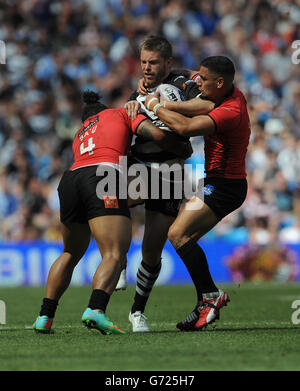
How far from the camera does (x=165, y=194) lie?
22.6 feet

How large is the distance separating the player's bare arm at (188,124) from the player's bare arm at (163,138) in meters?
0.12

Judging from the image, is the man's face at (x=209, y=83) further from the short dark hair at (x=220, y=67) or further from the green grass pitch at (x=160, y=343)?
the green grass pitch at (x=160, y=343)

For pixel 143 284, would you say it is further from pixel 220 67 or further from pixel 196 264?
pixel 220 67

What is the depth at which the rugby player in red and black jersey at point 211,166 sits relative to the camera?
6469 millimetres

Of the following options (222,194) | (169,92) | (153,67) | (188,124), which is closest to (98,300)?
(222,194)

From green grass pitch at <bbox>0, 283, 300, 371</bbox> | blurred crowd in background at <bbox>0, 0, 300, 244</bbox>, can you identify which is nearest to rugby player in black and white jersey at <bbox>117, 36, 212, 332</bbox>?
green grass pitch at <bbox>0, 283, 300, 371</bbox>

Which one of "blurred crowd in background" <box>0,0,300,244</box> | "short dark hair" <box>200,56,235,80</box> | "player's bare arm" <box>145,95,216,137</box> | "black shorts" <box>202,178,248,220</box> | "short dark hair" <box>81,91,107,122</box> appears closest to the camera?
"player's bare arm" <box>145,95,216,137</box>

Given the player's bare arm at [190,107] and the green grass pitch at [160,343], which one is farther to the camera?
the player's bare arm at [190,107]

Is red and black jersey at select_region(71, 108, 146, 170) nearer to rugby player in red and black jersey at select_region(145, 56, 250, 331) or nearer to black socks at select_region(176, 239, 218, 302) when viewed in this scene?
rugby player in red and black jersey at select_region(145, 56, 250, 331)

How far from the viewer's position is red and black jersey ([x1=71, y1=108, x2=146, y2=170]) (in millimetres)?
6395

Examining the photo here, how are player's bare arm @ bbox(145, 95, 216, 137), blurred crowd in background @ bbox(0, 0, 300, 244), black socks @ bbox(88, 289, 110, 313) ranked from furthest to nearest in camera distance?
blurred crowd in background @ bbox(0, 0, 300, 244), player's bare arm @ bbox(145, 95, 216, 137), black socks @ bbox(88, 289, 110, 313)

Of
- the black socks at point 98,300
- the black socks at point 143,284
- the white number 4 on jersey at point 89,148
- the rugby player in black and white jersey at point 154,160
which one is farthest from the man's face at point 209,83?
the black socks at point 98,300

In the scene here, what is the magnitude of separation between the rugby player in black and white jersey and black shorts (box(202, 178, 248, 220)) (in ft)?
1.23
